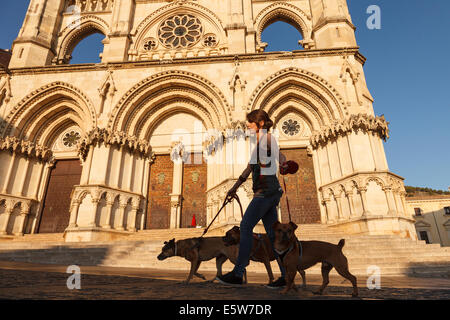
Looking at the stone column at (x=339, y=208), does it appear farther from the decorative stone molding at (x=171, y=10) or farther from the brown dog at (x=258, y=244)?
the decorative stone molding at (x=171, y=10)

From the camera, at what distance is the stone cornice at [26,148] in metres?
12.9

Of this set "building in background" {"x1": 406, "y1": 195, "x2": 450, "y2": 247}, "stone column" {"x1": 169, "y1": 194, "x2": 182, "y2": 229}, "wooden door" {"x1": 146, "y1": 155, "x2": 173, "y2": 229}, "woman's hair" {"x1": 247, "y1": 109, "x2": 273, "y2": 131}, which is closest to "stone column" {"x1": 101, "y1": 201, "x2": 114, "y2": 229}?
"wooden door" {"x1": 146, "y1": 155, "x2": 173, "y2": 229}

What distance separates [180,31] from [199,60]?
5.44 metres

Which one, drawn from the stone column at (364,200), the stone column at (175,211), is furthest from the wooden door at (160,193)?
the stone column at (364,200)

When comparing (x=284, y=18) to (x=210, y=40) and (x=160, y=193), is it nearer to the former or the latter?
(x=210, y=40)

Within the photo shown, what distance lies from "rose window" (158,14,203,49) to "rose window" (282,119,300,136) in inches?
324

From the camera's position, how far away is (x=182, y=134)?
14883 mm

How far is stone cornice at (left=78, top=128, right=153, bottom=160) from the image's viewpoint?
12.2 metres

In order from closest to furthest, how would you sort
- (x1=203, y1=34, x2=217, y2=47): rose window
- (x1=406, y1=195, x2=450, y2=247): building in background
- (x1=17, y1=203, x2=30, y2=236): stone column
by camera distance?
(x1=17, y1=203, x2=30, y2=236): stone column → (x1=203, y1=34, x2=217, y2=47): rose window → (x1=406, y1=195, x2=450, y2=247): building in background

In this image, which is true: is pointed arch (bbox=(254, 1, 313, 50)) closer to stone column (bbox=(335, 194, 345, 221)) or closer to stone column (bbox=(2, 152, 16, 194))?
stone column (bbox=(335, 194, 345, 221))

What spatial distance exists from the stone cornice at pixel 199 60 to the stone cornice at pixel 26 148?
3.87m

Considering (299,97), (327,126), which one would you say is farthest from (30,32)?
(327,126)
